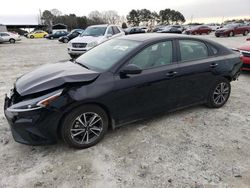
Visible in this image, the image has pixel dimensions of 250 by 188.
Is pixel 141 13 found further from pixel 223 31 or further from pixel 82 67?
pixel 82 67

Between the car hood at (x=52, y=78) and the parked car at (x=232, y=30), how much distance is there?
1004 inches

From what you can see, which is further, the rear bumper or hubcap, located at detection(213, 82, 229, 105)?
hubcap, located at detection(213, 82, 229, 105)

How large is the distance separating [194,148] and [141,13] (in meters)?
85.0

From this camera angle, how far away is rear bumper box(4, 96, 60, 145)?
113 inches

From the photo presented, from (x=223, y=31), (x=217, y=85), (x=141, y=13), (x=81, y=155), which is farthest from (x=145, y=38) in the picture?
(x=141, y=13)

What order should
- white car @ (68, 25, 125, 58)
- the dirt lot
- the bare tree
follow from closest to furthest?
the dirt lot < white car @ (68, 25, 125, 58) < the bare tree

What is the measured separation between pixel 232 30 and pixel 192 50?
994 inches

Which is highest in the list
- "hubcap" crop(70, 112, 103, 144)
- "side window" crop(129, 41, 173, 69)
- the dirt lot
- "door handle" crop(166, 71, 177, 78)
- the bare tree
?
the bare tree

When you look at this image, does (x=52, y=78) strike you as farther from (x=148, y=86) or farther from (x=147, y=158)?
(x=147, y=158)

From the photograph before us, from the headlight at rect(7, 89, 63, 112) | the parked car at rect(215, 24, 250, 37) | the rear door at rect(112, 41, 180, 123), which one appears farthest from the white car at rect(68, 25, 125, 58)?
the parked car at rect(215, 24, 250, 37)

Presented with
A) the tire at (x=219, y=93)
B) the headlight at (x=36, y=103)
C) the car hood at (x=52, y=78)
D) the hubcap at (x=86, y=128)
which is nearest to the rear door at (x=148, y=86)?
the hubcap at (x=86, y=128)

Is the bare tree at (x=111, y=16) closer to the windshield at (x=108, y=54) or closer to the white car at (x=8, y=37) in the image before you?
the white car at (x=8, y=37)

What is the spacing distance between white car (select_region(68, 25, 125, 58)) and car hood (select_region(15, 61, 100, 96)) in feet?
22.3

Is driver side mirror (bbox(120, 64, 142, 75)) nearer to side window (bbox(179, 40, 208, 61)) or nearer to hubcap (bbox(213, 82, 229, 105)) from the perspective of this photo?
side window (bbox(179, 40, 208, 61))
